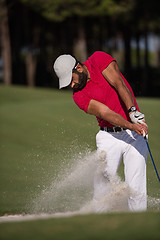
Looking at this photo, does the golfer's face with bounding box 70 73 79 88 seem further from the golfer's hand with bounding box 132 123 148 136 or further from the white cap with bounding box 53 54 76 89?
the golfer's hand with bounding box 132 123 148 136

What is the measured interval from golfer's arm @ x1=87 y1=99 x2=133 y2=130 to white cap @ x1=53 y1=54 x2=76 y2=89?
0.35 meters

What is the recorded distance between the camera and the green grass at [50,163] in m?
4.04

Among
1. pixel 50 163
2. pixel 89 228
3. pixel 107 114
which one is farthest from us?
pixel 50 163

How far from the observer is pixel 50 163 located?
10219 millimetres

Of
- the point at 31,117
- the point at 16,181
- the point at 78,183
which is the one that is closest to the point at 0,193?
the point at 16,181

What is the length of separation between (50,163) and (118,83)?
4694mm

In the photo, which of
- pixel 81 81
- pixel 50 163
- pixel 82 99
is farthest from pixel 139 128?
pixel 50 163

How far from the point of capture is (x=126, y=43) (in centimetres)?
4469

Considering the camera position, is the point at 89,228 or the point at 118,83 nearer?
the point at 89,228

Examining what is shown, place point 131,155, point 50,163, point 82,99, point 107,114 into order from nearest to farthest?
point 107,114 < point 82,99 < point 131,155 < point 50,163

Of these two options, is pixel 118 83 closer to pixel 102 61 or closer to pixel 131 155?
pixel 102 61

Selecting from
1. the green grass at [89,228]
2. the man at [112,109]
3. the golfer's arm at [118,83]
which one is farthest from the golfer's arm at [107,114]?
the green grass at [89,228]

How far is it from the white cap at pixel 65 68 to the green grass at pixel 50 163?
1.70 m

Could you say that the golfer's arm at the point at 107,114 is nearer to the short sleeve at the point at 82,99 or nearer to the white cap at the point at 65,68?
the short sleeve at the point at 82,99
